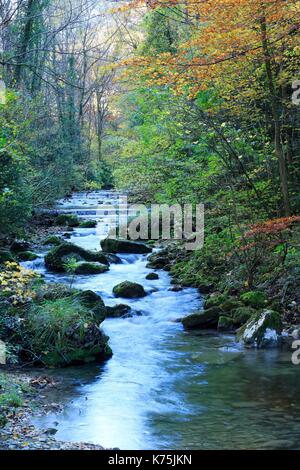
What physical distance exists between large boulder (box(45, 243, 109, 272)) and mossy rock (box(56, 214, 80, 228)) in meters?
5.63

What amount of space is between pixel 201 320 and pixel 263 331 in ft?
4.83

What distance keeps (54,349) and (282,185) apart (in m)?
5.45

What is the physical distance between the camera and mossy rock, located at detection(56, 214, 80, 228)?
20.0m

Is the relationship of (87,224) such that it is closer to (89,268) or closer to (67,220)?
(67,220)

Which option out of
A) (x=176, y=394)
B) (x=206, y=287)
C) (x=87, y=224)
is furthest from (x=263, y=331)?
(x=87, y=224)

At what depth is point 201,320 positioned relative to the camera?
374 inches

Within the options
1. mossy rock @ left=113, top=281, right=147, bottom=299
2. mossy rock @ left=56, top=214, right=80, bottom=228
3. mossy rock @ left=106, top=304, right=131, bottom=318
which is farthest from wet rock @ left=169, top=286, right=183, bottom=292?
mossy rock @ left=56, top=214, right=80, bottom=228

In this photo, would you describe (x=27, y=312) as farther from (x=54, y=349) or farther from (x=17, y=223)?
(x=17, y=223)

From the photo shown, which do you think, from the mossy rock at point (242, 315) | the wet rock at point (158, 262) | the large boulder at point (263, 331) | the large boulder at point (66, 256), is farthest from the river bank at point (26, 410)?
the wet rock at point (158, 262)

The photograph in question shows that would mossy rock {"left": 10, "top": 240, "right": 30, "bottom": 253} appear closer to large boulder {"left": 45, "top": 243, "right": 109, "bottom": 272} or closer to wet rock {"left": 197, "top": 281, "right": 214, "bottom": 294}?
large boulder {"left": 45, "top": 243, "right": 109, "bottom": 272}

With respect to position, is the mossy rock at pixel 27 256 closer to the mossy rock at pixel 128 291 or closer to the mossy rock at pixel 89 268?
the mossy rock at pixel 89 268

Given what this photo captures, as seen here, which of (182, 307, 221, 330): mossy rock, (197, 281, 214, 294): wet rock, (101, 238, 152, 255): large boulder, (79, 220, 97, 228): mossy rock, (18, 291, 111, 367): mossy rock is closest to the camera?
(18, 291, 111, 367): mossy rock

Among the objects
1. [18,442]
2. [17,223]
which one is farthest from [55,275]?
[18,442]

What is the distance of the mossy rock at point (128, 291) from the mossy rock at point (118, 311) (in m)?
1.02
